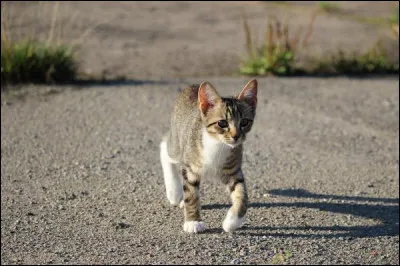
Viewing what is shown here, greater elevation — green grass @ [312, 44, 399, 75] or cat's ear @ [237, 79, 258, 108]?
cat's ear @ [237, 79, 258, 108]

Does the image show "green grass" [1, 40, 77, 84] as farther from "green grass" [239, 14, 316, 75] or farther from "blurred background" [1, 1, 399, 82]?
"green grass" [239, 14, 316, 75]

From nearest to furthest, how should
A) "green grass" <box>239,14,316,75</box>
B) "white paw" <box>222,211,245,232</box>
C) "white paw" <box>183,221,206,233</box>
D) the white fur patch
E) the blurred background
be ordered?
"white paw" <box>222,211,245,232</box>
"white paw" <box>183,221,206,233</box>
the white fur patch
the blurred background
"green grass" <box>239,14,316,75</box>

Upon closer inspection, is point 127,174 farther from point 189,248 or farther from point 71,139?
point 189,248

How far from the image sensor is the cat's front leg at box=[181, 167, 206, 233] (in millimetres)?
7266

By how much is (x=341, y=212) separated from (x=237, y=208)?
4.68 feet

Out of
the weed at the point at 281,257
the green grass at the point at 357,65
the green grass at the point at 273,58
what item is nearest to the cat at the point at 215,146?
the weed at the point at 281,257

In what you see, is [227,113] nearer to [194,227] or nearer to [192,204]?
[192,204]

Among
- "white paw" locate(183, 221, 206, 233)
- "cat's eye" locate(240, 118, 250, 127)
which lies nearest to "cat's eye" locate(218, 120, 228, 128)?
"cat's eye" locate(240, 118, 250, 127)

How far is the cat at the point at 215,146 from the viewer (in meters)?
7.05

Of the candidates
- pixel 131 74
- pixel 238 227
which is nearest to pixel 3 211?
pixel 238 227

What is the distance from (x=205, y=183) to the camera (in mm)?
8883

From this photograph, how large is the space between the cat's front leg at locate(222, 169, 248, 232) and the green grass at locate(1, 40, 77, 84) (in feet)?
17.7

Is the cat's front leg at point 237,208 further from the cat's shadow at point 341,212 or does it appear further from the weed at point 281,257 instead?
the weed at point 281,257

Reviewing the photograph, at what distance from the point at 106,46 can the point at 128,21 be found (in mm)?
1573
